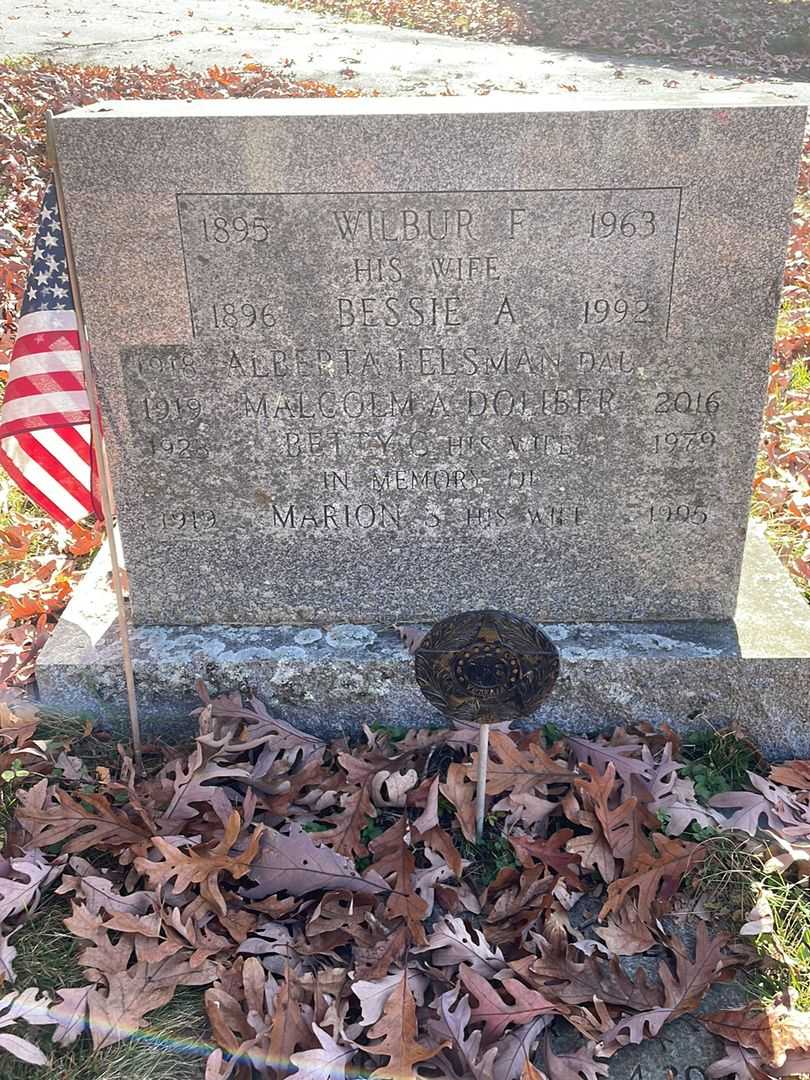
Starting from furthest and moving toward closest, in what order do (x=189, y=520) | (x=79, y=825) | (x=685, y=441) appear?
(x=189, y=520), (x=685, y=441), (x=79, y=825)

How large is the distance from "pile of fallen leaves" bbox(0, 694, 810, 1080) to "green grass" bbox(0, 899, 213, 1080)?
0.10ft

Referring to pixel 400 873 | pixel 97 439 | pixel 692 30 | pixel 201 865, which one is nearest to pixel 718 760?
pixel 400 873

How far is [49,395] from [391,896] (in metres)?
1.80

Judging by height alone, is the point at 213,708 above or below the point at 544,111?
below

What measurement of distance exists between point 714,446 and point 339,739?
1.55 meters

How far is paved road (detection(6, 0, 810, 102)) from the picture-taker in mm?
12039

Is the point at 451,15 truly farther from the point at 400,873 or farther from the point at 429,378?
the point at 400,873

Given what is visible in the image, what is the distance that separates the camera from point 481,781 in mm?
2498

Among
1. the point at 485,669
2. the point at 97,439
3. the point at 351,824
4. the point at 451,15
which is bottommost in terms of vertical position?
the point at 351,824

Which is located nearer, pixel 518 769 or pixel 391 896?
pixel 391 896

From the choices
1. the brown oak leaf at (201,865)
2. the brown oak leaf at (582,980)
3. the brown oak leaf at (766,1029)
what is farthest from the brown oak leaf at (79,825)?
the brown oak leaf at (766,1029)

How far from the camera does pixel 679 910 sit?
2.48m

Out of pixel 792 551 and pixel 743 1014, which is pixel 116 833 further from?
pixel 792 551

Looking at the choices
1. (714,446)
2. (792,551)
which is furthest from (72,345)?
(792,551)
